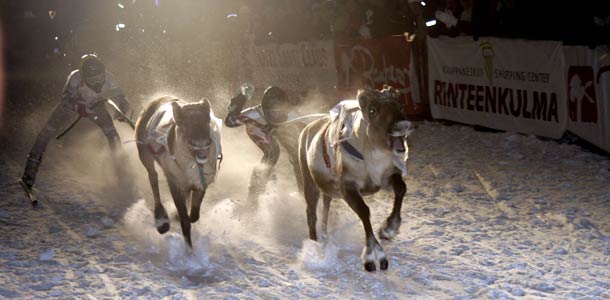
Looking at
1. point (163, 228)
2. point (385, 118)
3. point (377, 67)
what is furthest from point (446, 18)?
point (385, 118)

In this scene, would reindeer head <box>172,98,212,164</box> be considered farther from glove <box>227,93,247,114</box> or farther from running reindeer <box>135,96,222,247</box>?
glove <box>227,93,247,114</box>

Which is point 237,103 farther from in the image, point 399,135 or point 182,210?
point 399,135

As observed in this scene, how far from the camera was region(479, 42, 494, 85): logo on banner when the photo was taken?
38.8 ft

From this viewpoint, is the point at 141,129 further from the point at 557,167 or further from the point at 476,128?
the point at 476,128

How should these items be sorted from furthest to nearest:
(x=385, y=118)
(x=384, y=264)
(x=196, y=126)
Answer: (x=196, y=126) < (x=384, y=264) < (x=385, y=118)

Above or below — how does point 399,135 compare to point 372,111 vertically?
below

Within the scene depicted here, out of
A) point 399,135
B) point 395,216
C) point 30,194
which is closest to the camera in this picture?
point 399,135

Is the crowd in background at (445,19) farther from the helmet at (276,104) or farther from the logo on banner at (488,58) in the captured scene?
the helmet at (276,104)

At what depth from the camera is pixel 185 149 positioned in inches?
268

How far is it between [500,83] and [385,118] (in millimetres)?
6429

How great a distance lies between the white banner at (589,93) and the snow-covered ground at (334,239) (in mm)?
298

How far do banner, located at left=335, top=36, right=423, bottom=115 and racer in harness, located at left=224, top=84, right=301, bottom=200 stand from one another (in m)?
5.41

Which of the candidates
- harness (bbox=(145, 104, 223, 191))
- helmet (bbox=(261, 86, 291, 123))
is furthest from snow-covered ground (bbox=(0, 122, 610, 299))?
helmet (bbox=(261, 86, 291, 123))

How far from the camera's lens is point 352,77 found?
15.8 meters
